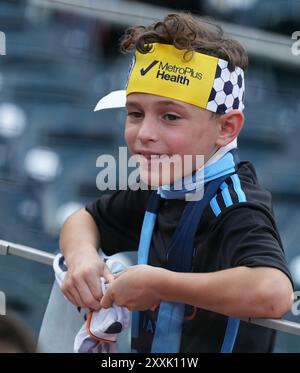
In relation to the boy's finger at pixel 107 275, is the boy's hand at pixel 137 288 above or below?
below

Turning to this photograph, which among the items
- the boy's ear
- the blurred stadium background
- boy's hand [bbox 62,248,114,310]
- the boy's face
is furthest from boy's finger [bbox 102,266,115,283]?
the blurred stadium background

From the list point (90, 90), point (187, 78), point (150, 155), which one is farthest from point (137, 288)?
point (90, 90)

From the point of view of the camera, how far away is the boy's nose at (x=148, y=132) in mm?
1140

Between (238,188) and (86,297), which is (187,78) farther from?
(86,297)

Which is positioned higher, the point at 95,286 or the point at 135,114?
the point at 135,114

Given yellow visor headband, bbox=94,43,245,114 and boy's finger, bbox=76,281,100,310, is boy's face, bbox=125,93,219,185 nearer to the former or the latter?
yellow visor headband, bbox=94,43,245,114

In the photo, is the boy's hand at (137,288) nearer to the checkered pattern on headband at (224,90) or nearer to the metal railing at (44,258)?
the metal railing at (44,258)

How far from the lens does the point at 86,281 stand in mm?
1146

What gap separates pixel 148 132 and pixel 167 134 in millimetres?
27

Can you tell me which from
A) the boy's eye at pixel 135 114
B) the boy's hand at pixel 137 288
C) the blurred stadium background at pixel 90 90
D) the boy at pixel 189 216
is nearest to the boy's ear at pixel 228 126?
the boy at pixel 189 216

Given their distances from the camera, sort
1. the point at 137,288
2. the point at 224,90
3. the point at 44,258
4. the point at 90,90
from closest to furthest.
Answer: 1. the point at 137,288
2. the point at 224,90
3. the point at 44,258
4. the point at 90,90

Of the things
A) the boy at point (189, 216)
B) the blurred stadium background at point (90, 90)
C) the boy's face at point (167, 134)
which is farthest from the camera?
the blurred stadium background at point (90, 90)
